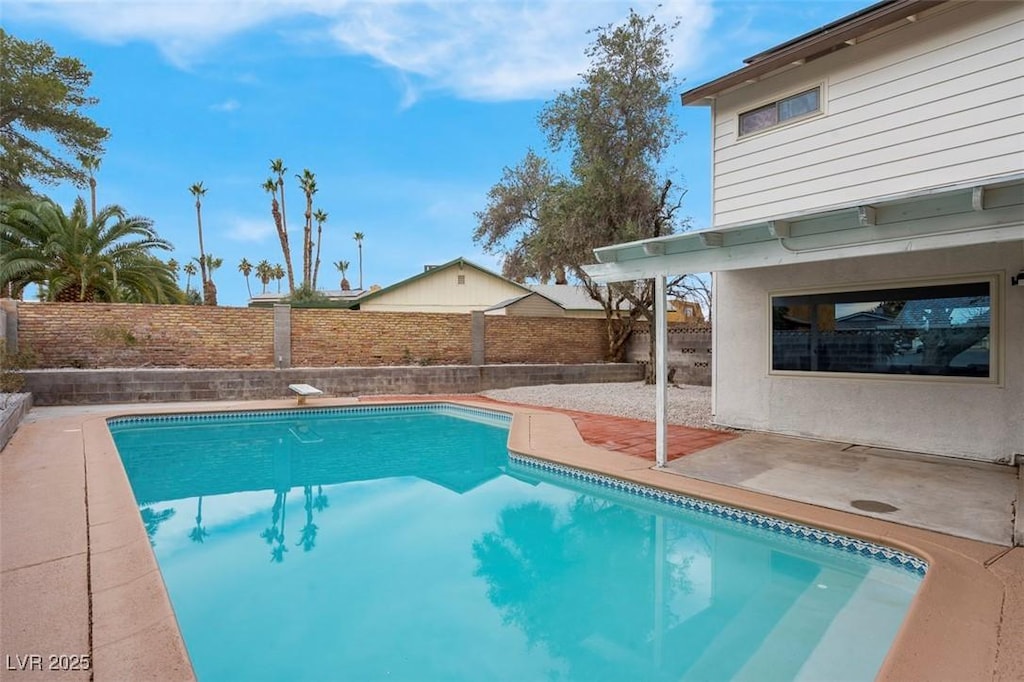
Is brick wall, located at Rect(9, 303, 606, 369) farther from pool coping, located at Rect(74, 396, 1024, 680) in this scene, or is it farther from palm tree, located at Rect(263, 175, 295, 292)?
palm tree, located at Rect(263, 175, 295, 292)

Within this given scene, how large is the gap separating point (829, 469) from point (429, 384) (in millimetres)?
9956

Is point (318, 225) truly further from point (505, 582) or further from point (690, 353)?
point (505, 582)

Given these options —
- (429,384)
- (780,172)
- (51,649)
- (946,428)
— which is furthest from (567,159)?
(51,649)

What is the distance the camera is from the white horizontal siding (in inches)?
223

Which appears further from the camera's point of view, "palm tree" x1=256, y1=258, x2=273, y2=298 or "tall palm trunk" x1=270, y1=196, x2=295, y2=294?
"palm tree" x1=256, y1=258, x2=273, y2=298

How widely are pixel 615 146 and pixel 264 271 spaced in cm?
5943

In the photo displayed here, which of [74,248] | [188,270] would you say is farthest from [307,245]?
[188,270]

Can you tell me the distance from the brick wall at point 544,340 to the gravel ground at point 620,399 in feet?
4.96

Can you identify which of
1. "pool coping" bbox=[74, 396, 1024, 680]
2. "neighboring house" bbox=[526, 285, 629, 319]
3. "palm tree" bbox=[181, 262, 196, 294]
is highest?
"palm tree" bbox=[181, 262, 196, 294]

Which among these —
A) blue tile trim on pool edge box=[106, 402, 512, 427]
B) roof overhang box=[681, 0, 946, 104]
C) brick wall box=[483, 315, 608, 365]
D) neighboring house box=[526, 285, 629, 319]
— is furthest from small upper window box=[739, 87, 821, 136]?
neighboring house box=[526, 285, 629, 319]

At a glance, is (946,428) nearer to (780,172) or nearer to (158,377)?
(780,172)

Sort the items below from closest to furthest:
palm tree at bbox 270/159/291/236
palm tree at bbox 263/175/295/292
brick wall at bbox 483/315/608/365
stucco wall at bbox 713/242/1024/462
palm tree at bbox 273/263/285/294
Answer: stucco wall at bbox 713/242/1024/462, brick wall at bbox 483/315/608/365, palm tree at bbox 263/175/295/292, palm tree at bbox 270/159/291/236, palm tree at bbox 273/263/285/294

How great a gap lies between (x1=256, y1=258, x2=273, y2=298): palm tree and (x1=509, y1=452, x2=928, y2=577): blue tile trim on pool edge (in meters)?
65.1

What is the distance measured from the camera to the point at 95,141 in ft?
58.7
